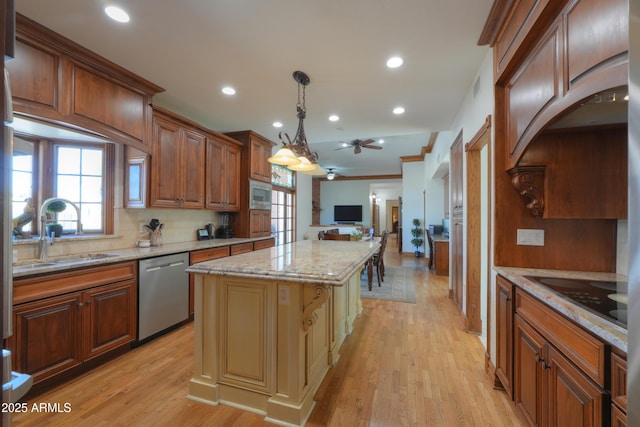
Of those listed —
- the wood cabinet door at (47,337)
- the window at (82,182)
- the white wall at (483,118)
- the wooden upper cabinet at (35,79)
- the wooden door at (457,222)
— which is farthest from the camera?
the wooden door at (457,222)

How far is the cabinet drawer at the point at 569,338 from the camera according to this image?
3.21 feet

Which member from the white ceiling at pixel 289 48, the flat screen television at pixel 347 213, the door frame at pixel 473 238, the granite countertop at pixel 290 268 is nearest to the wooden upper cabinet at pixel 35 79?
the white ceiling at pixel 289 48

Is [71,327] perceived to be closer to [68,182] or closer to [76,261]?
[76,261]

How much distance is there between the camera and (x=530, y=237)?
74.2 inches

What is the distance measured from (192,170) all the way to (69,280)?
1886 mm

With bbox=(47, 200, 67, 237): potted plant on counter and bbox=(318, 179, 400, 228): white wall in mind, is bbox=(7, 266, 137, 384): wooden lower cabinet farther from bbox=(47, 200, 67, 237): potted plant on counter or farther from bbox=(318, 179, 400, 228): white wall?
bbox=(318, 179, 400, 228): white wall

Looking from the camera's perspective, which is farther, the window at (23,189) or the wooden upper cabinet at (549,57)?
the window at (23,189)

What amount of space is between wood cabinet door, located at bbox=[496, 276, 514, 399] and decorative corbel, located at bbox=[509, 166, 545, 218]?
0.55 meters

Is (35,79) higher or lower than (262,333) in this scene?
higher

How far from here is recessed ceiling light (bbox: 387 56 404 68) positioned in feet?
7.70

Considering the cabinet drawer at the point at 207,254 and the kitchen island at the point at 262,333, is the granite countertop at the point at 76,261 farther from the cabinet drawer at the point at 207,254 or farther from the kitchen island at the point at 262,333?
the kitchen island at the point at 262,333

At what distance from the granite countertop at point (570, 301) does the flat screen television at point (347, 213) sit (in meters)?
9.73

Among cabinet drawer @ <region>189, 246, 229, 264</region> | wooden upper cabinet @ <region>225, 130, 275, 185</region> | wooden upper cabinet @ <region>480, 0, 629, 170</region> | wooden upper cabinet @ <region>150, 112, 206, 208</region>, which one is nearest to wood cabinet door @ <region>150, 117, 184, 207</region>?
wooden upper cabinet @ <region>150, 112, 206, 208</region>

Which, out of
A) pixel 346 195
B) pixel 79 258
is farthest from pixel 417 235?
pixel 79 258
